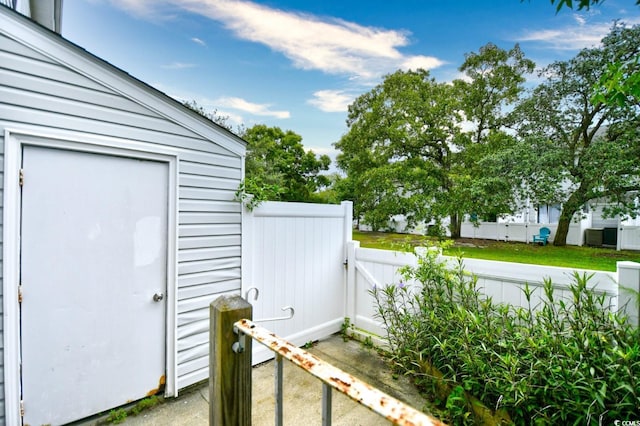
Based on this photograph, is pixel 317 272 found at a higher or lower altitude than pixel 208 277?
lower

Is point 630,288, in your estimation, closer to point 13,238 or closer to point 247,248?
point 247,248

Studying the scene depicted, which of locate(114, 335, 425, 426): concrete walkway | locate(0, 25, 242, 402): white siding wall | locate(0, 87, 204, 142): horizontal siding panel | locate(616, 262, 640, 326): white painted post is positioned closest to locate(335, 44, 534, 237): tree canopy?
locate(114, 335, 425, 426): concrete walkway

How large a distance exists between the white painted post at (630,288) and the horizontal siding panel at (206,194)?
3.14 metres

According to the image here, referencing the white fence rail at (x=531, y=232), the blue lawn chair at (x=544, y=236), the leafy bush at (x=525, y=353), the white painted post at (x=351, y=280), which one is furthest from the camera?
the blue lawn chair at (x=544, y=236)

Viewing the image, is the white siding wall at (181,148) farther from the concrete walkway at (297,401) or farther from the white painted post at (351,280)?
the white painted post at (351,280)

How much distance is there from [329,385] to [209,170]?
244cm

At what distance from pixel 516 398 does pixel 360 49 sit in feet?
20.9

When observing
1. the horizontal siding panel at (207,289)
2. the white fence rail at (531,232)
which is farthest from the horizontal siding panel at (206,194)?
the white fence rail at (531,232)

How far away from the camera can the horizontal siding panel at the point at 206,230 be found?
2.59m

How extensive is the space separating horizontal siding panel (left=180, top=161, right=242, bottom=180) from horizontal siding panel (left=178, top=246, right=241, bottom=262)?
2.36 feet

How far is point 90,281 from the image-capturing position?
2176 mm

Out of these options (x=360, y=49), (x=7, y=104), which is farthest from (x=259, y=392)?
(x=360, y=49)

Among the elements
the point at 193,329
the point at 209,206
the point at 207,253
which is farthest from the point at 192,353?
the point at 209,206

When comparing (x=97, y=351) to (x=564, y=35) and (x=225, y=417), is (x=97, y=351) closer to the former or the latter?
(x=225, y=417)
